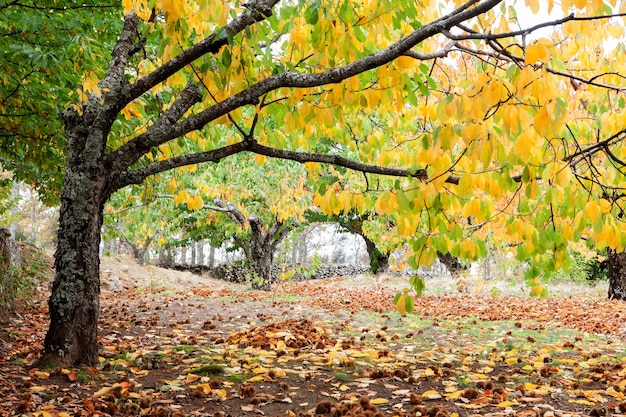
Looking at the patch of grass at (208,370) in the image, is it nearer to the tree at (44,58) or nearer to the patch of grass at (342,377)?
the patch of grass at (342,377)

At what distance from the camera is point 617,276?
12.8 meters

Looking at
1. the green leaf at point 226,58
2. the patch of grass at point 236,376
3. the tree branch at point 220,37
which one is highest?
the tree branch at point 220,37

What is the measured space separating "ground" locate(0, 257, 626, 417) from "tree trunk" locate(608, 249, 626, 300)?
16.1 ft

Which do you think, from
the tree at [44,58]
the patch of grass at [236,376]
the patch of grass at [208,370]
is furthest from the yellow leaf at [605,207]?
the tree at [44,58]

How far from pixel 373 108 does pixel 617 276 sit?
11.6m

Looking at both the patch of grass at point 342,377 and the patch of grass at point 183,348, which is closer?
the patch of grass at point 342,377

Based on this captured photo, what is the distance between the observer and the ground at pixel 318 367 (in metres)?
3.59

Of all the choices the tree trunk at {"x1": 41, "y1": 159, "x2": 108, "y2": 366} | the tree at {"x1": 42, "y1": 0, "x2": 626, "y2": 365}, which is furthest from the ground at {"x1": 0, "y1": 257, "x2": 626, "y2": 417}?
the tree at {"x1": 42, "y1": 0, "x2": 626, "y2": 365}

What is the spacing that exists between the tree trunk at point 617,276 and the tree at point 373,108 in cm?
945

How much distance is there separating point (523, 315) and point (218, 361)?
277 inches

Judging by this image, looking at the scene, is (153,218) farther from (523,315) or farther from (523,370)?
(523,370)

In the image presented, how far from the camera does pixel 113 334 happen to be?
6.07 metres

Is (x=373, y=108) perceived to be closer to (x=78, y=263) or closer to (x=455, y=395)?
(x=455, y=395)

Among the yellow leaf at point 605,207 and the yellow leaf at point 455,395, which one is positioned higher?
the yellow leaf at point 605,207
